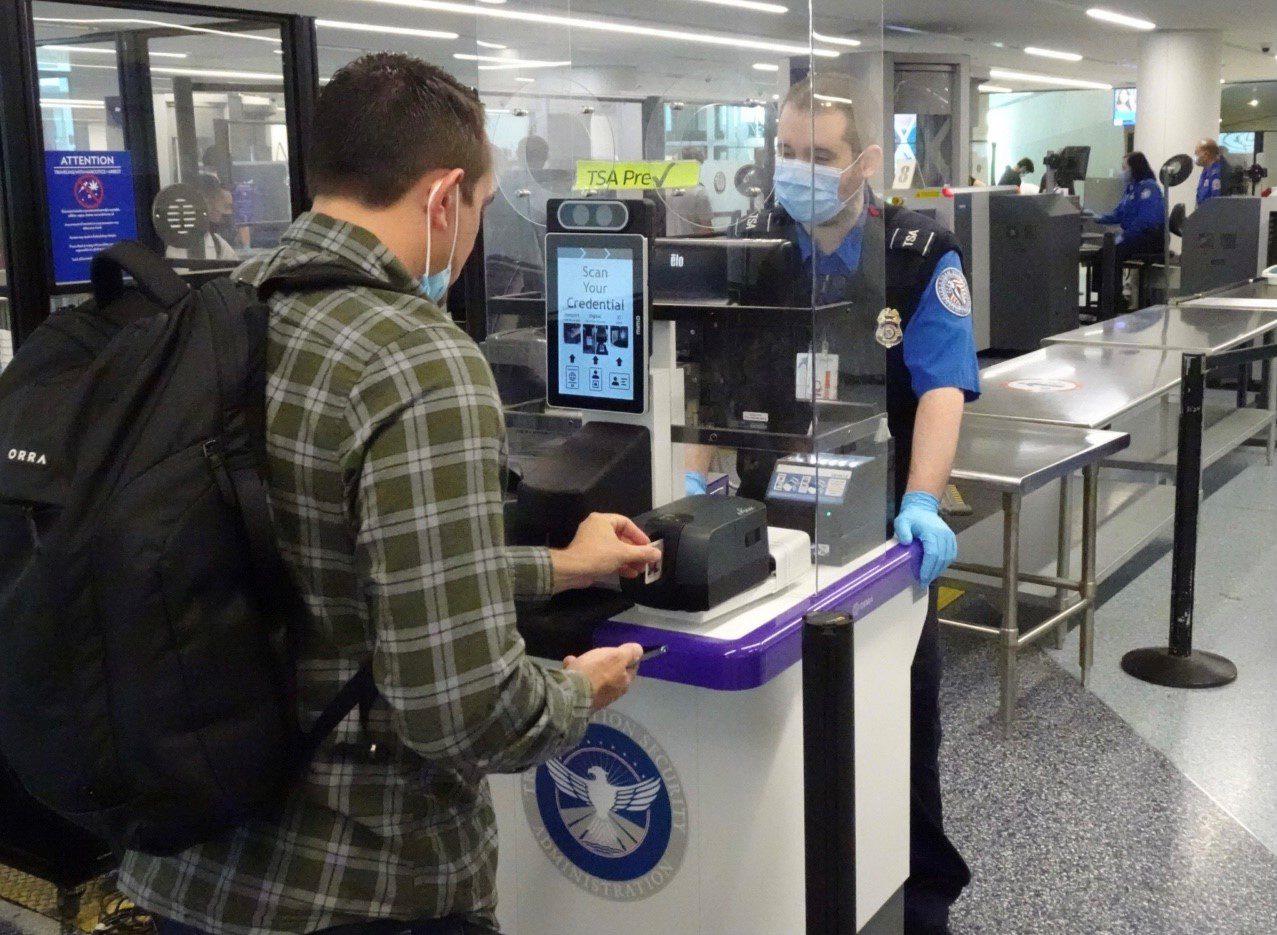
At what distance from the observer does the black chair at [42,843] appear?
2.54m

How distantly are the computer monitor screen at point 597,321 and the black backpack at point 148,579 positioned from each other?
2.48ft

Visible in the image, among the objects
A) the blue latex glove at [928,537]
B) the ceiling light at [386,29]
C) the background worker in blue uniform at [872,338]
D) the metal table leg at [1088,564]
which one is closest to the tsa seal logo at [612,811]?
the background worker in blue uniform at [872,338]

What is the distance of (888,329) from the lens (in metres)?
2.15

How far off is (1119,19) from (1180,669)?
12.6 m

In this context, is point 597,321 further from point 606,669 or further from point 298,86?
point 298,86

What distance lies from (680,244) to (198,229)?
1299mm

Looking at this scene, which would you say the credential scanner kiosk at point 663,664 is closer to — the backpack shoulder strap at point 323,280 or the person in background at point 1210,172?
the backpack shoulder strap at point 323,280

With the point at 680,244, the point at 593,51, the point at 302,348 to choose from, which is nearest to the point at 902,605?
the point at 680,244

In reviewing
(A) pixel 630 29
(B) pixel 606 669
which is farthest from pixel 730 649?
(A) pixel 630 29

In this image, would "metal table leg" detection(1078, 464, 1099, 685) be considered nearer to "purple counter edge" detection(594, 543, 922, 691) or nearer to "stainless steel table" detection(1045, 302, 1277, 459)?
"stainless steel table" detection(1045, 302, 1277, 459)

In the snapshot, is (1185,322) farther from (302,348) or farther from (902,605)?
(302,348)

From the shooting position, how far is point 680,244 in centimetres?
200

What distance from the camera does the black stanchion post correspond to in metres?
3.51

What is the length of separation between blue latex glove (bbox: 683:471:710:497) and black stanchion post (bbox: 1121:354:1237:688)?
2.06 metres
